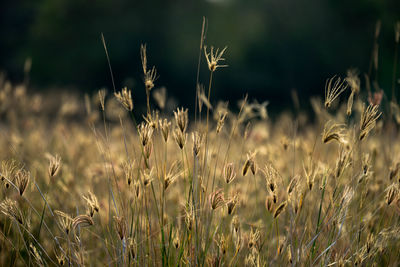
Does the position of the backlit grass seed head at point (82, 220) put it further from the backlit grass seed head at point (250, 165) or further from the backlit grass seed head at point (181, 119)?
the backlit grass seed head at point (250, 165)

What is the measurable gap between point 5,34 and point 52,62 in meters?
1.95

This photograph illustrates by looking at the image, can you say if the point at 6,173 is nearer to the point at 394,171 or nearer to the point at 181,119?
the point at 181,119

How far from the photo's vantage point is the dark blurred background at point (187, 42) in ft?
43.3

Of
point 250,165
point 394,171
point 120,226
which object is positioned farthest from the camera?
point 394,171

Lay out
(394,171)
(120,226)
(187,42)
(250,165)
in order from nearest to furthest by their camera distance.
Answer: (120,226)
(250,165)
(394,171)
(187,42)

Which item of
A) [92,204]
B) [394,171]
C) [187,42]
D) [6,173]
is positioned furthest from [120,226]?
[187,42]

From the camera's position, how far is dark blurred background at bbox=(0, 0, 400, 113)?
13211mm

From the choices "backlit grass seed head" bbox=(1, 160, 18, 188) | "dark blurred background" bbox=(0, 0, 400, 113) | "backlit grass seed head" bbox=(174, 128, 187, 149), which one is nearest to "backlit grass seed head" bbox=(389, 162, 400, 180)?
"backlit grass seed head" bbox=(174, 128, 187, 149)

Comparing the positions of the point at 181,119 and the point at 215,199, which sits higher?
the point at 181,119

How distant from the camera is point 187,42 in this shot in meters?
13.8

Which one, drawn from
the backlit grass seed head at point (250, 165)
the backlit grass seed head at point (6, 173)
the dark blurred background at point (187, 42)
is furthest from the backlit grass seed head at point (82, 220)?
the dark blurred background at point (187, 42)

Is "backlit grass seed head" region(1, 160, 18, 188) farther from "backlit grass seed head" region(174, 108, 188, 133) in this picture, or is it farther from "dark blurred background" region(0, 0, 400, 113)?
"dark blurred background" region(0, 0, 400, 113)

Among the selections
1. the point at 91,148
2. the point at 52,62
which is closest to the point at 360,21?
the point at 52,62

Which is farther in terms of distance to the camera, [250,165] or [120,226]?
[250,165]
